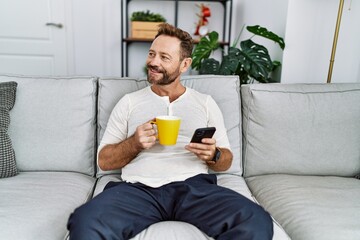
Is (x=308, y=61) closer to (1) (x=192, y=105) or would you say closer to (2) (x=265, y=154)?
(2) (x=265, y=154)

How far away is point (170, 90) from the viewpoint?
4.85 feet

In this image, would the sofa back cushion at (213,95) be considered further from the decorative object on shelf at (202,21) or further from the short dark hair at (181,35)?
the decorative object on shelf at (202,21)

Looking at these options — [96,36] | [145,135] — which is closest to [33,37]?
[96,36]

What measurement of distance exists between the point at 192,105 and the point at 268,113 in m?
0.43

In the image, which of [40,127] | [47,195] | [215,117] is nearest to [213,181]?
[215,117]

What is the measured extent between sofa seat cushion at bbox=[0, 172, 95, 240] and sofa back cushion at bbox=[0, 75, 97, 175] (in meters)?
0.06

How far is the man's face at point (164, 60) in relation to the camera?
142 cm

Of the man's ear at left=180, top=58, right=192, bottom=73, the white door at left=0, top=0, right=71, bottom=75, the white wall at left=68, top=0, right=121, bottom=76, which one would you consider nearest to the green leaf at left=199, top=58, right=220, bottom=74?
the man's ear at left=180, top=58, right=192, bottom=73

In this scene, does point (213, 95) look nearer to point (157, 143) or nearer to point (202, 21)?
point (157, 143)

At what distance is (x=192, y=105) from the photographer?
1.46 metres

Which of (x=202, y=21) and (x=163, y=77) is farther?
(x=202, y=21)

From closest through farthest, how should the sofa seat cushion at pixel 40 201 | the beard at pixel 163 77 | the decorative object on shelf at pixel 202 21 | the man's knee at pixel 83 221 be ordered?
the man's knee at pixel 83 221 < the sofa seat cushion at pixel 40 201 < the beard at pixel 163 77 < the decorative object on shelf at pixel 202 21

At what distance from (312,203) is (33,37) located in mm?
3376

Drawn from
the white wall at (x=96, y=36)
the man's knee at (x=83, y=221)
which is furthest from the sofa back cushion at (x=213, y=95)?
the white wall at (x=96, y=36)
